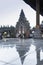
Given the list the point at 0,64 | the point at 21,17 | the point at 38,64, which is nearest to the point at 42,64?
the point at 38,64

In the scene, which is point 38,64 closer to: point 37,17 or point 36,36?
point 36,36

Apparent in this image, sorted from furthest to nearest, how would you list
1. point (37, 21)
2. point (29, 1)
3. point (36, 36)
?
1. point (29, 1)
2. point (37, 21)
3. point (36, 36)

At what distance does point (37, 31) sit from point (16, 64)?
2391 cm

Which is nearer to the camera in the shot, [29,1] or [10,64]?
[10,64]

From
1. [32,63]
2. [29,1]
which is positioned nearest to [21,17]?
[29,1]

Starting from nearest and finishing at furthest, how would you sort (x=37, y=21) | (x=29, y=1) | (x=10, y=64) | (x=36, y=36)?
(x=10, y=64)
(x=36, y=36)
(x=37, y=21)
(x=29, y=1)

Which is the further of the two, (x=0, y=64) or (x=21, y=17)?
(x=21, y=17)

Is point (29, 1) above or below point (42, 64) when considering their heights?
above

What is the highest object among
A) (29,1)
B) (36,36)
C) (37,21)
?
(29,1)

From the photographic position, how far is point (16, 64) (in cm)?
411

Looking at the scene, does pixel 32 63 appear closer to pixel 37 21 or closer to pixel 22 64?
pixel 22 64

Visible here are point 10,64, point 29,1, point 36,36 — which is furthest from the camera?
point 29,1

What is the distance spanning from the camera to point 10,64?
13.3 feet

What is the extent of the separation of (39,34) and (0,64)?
2364 centimetres
